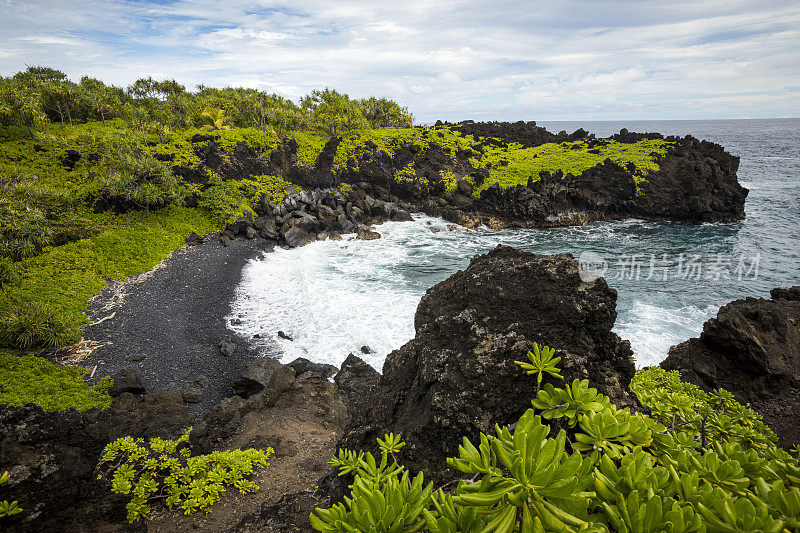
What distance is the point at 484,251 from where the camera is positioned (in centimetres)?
2997

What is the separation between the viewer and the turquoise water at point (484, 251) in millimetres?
17953

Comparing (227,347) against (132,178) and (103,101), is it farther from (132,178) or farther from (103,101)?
(103,101)

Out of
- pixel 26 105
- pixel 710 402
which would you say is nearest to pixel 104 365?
pixel 710 402

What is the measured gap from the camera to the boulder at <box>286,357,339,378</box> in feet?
46.8

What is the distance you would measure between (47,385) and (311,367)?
26.3 feet

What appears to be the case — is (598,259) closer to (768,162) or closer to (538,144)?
(538,144)

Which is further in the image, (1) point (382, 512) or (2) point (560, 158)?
(2) point (560, 158)

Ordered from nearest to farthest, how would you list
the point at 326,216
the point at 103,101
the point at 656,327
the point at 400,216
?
the point at 656,327 → the point at 326,216 → the point at 103,101 → the point at 400,216

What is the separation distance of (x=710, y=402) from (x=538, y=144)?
2187 inches

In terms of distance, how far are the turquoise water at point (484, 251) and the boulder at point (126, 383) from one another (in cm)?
509

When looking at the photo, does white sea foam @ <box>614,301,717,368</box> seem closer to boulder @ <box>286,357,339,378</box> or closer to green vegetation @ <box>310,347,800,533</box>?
boulder @ <box>286,357,339,378</box>

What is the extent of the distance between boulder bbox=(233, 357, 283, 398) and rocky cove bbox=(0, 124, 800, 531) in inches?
2.1

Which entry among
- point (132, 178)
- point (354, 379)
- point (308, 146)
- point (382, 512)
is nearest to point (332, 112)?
point (308, 146)

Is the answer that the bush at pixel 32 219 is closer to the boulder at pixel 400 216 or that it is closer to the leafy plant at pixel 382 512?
the leafy plant at pixel 382 512
